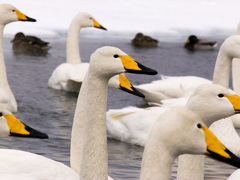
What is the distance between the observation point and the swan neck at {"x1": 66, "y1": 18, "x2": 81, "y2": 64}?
1767cm

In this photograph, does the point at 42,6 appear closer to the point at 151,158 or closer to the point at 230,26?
the point at 230,26

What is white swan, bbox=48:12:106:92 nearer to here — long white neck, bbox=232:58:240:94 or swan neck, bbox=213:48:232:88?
long white neck, bbox=232:58:240:94

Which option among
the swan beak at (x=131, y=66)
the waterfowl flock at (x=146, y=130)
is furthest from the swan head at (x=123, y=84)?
the swan beak at (x=131, y=66)

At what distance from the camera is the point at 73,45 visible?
58.9 feet

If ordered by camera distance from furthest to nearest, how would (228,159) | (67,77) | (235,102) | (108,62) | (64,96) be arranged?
(67,77) → (64,96) → (235,102) → (108,62) → (228,159)

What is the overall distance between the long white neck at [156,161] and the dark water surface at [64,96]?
496cm

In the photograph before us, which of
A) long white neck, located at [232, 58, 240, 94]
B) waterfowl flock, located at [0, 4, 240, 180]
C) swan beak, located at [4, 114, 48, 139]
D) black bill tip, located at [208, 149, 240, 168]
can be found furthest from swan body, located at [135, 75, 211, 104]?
black bill tip, located at [208, 149, 240, 168]

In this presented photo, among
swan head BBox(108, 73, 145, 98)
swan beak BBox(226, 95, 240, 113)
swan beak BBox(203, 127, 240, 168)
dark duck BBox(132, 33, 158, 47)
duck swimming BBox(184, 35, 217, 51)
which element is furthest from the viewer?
duck swimming BBox(184, 35, 217, 51)

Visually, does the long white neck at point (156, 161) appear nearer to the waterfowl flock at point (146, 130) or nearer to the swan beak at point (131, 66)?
the waterfowl flock at point (146, 130)

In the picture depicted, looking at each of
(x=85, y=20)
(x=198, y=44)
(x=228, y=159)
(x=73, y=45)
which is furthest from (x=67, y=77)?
(x=228, y=159)

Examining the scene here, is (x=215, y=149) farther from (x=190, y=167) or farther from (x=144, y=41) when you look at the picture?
(x=144, y=41)

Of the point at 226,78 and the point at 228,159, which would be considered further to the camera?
the point at 226,78

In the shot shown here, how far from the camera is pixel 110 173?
35.1 ft

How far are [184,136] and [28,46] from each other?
1601cm
